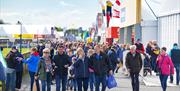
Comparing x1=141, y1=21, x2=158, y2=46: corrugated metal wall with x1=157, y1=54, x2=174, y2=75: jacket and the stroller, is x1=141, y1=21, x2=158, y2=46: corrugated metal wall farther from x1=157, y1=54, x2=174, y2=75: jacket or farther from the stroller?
x1=157, y1=54, x2=174, y2=75: jacket

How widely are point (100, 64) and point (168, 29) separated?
41.9 ft

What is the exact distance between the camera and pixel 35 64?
15.6 metres

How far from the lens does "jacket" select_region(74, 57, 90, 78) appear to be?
551 inches

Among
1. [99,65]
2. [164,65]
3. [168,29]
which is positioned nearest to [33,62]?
[99,65]

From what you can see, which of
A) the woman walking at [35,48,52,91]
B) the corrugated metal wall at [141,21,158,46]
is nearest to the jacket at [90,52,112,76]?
the woman walking at [35,48,52,91]

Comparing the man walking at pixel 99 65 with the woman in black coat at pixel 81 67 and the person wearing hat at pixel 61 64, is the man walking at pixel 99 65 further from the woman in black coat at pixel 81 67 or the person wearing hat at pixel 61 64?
the person wearing hat at pixel 61 64

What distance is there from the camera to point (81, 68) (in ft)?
46.0

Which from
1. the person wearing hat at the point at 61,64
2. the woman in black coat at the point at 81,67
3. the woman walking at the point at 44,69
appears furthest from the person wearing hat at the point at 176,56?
the woman walking at the point at 44,69

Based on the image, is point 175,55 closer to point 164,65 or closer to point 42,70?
point 164,65

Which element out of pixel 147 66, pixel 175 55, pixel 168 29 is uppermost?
pixel 168 29

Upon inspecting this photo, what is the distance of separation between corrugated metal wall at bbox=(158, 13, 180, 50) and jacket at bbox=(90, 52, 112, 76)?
10.2 meters

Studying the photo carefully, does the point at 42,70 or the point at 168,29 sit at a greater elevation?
the point at 168,29

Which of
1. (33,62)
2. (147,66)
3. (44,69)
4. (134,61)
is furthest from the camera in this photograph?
(147,66)

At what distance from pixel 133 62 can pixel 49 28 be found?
3015 cm
